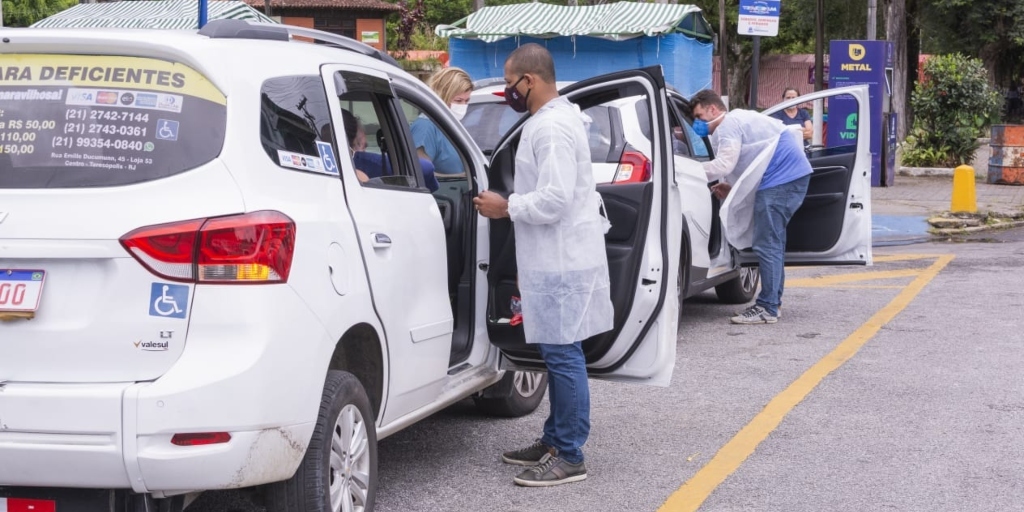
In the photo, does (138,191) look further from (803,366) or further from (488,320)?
(803,366)

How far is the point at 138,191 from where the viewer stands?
3496mm

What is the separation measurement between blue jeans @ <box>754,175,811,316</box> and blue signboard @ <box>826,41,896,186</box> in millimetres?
10272

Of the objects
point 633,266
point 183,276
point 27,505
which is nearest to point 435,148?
point 633,266

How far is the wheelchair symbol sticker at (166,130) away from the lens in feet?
11.8

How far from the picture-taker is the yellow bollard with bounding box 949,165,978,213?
15.8m

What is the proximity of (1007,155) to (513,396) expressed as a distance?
654 inches

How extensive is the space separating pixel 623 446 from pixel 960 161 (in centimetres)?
1791

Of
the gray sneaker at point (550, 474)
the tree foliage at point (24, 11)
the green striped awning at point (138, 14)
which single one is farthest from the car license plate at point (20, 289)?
the tree foliage at point (24, 11)

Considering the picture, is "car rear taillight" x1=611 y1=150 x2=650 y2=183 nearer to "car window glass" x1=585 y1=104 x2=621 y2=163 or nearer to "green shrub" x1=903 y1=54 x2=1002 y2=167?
"car window glass" x1=585 y1=104 x2=621 y2=163

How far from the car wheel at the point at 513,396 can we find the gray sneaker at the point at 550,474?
831mm

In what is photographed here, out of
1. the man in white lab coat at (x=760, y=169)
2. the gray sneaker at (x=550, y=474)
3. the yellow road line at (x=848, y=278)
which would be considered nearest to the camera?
the gray sneaker at (x=550, y=474)

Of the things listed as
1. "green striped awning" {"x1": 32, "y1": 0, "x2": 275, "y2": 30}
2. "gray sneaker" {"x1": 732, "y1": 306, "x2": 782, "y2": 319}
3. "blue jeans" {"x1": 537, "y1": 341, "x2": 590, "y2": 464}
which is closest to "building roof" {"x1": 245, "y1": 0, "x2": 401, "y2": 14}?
"green striped awning" {"x1": 32, "y1": 0, "x2": 275, "y2": 30}

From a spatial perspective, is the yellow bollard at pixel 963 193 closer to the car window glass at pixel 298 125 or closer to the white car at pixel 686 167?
the white car at pixel 686 167

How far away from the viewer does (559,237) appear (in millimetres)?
4855
